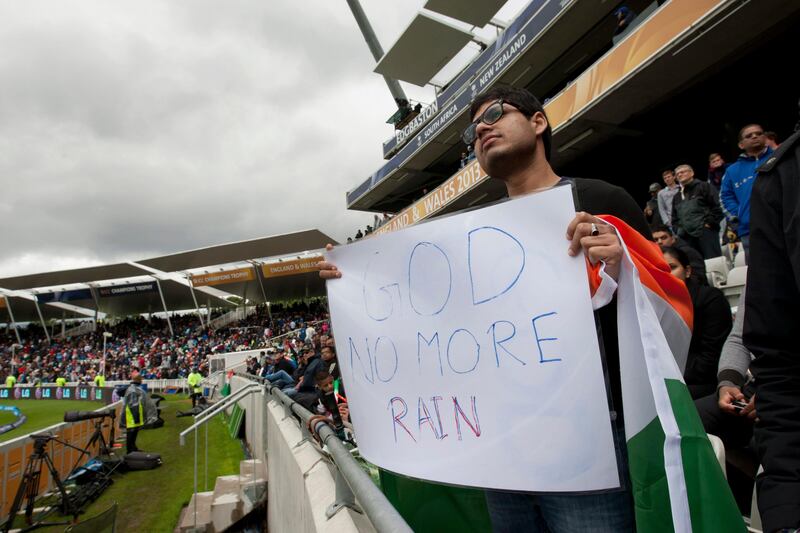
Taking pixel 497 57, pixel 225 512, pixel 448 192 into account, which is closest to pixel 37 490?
pixel 225 512

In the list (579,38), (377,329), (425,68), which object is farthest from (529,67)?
(377,329)

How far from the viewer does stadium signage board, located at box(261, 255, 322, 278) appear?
3194 centimetres

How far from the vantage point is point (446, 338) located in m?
1.34

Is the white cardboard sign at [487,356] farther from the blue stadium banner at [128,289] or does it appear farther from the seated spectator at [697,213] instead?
the blue stadium banner at [128,289]

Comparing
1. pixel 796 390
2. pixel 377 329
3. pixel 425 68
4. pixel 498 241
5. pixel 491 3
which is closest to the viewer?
pixel 796 390

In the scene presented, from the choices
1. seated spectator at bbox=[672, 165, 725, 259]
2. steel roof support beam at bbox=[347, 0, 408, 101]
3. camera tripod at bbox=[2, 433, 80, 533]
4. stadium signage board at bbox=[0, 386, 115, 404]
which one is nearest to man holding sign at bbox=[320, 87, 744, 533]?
seated spectator at bbox=[672, 165, 725, 259]

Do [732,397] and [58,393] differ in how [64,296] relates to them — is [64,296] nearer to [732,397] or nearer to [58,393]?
[58,393]

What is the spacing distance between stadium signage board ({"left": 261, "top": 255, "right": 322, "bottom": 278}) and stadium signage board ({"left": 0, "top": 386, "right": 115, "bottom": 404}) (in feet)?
41.4

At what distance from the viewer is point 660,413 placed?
3.03 feet

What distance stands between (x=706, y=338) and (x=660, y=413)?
2397mm

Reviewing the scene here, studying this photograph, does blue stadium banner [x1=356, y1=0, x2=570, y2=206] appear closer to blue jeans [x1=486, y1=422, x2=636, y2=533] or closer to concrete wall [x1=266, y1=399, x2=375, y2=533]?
concrete wall [x1=266, y1=399, x2=375, y2=533]

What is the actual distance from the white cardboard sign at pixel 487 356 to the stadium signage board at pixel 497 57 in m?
11.9

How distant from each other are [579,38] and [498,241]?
18084 mm

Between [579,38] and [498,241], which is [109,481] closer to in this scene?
[498,241]
